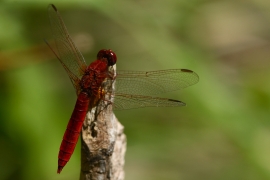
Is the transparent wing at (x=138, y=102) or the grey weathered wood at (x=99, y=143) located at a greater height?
the transparent wing at (x=138, y=102)

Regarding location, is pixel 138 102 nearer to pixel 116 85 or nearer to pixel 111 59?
pixel 116 85

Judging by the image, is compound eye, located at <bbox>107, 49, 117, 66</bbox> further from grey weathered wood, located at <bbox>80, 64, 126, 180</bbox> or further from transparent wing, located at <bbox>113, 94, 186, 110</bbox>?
grey weathered wood, located at <bbox>80, 64, 126, 180</bbox>

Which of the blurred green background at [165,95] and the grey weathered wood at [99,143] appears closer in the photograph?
the grey weathered wood at [99,143]

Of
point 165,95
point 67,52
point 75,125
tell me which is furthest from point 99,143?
point 165,95

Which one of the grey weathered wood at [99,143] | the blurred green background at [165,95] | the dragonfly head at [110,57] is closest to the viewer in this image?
the grey weathered wood at [99,143]

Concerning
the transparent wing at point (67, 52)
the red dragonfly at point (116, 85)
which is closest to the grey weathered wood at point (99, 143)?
the red dragonfly at point (116, 85)

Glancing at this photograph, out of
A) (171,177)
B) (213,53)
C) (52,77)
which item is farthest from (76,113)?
(213,53)

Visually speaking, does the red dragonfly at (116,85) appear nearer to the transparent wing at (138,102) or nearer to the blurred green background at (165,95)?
the transparent wing at (138,102)
